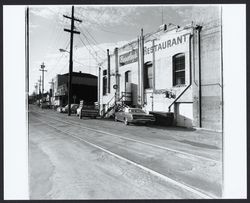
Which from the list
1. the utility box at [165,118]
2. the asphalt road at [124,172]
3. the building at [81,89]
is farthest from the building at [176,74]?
the building at [81,89]

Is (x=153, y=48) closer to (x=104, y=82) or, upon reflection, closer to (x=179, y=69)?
(x=179, y=69)

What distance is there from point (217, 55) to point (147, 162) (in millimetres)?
11220

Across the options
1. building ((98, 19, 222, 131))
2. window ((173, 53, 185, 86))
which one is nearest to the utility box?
building ((98, 19, 222, 131))

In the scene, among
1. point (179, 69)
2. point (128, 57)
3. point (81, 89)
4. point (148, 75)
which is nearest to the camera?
point (179, 69)

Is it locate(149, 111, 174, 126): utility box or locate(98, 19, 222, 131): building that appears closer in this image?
locate(98, 19, 222, 131): building

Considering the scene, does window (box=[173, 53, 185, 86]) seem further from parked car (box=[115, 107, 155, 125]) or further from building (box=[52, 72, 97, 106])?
building (box=[52, 72, 97, 106])

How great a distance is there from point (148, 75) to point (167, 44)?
4.01 m

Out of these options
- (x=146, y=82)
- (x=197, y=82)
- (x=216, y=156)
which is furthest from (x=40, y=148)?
(x=146, y=82)

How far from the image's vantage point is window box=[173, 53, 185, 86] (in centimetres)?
1783

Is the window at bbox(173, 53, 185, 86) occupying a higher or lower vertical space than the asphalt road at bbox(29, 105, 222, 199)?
higher

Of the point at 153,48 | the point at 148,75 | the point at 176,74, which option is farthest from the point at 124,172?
the point at 148,75

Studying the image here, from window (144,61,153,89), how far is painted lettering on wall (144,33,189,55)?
1299 millimetres

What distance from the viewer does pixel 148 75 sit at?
21938mm

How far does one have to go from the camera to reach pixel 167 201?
155 inches
